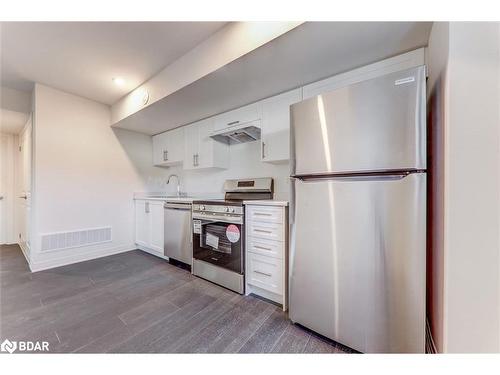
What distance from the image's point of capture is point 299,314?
1.43m

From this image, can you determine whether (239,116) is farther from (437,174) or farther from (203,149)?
(437,174)

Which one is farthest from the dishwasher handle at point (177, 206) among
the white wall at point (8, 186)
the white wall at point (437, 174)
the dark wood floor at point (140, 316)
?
the white wall at point (8, 186)

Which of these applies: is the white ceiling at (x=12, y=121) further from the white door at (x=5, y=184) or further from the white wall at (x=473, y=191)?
the white wall at (x=473, y=191)

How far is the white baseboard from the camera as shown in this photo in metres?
2.48

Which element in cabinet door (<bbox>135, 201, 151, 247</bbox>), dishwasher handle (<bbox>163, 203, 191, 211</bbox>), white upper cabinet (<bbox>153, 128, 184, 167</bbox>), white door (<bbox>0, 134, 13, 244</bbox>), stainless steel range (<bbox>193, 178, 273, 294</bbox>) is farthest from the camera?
white door (<bbox>0, 134, 13, 244</bbox>)

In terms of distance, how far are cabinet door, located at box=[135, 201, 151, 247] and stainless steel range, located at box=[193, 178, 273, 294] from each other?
4.06ft

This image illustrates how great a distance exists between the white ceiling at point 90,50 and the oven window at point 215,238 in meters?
1.81

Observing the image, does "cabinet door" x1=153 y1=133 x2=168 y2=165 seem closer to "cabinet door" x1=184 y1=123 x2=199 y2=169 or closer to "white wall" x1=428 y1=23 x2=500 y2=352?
"cabinet door" x1=184 y1=123 x2=199 y2=169

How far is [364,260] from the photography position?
3.80 ft

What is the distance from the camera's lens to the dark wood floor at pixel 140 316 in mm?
1278

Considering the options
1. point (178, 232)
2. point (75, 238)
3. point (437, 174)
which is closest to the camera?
point (437, 174)

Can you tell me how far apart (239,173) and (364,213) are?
184cm

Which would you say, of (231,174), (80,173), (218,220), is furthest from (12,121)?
(218,220)

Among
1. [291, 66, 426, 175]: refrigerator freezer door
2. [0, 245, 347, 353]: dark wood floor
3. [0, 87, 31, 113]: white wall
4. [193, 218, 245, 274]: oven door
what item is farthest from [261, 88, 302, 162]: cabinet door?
[0, 87, 31, 113]: white wall
